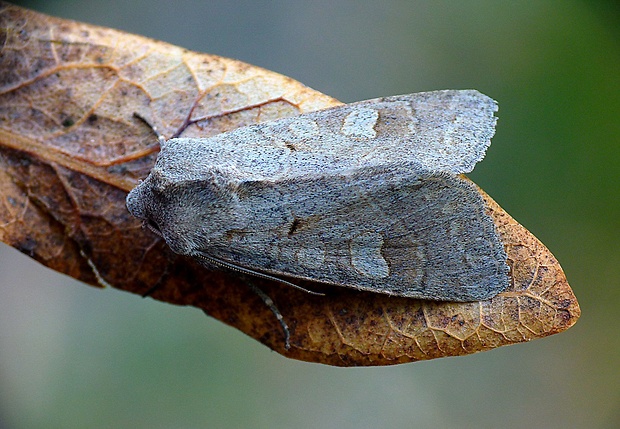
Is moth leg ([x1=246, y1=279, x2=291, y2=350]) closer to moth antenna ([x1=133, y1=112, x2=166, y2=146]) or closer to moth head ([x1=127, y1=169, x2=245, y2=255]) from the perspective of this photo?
moth head ([x1=127, y1=169, x2=245, y2=255])

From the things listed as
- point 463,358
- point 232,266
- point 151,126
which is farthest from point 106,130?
point 463,358

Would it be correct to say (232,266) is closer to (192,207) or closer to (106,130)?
(192,207)

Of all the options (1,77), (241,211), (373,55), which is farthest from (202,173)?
(373,55)

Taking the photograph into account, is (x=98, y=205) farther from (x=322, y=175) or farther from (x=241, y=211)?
(x=322, y=175)

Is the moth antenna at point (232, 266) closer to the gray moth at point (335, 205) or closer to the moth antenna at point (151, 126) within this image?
the gray moth at point (335, 205)

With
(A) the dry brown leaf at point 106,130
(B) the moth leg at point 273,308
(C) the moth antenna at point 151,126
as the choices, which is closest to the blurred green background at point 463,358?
(A) the dry brown leaf at point 106,130

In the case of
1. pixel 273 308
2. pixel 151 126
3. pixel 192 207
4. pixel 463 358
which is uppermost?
pixel 151 126
